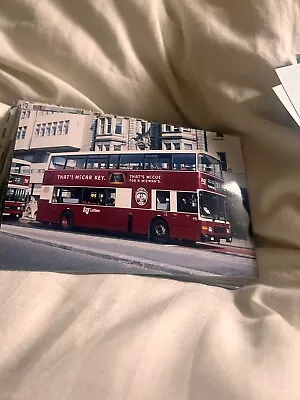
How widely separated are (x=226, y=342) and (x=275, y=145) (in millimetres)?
249

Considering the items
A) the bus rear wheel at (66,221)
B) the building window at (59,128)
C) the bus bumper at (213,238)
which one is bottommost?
the bus bumper at (213,238)

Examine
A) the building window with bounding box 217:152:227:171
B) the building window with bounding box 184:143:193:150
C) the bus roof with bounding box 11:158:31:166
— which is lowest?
the bus roof with bounding box 11:158:31:166

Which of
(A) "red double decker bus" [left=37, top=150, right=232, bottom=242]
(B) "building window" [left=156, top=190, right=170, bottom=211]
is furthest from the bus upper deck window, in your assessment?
(B) "building window" [left=156, top=190, right=170, bottom=211]

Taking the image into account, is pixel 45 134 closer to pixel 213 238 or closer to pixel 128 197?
pixel 128 197

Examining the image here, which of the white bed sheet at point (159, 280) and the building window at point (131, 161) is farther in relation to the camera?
the building window at point (131, 161)

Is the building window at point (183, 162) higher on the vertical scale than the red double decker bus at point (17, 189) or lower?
higher

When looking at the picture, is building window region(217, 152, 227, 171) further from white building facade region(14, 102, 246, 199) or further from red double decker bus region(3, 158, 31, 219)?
red double decker bus region(3, 158, 31, 219)

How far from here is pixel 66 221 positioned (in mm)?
497

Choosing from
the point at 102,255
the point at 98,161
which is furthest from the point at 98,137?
the point at 102,255

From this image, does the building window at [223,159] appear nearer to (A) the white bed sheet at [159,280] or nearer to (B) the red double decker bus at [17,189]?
(A) the white bed sheet at [159,280]

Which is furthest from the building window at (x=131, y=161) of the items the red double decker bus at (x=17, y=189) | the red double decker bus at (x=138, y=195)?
the red double decker bus at (x=17, y=189)

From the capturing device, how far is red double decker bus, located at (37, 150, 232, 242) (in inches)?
19.7

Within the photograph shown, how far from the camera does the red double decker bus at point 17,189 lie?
477 millimetres

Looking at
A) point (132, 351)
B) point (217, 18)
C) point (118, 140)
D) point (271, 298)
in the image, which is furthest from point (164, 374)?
point (217, 18)
